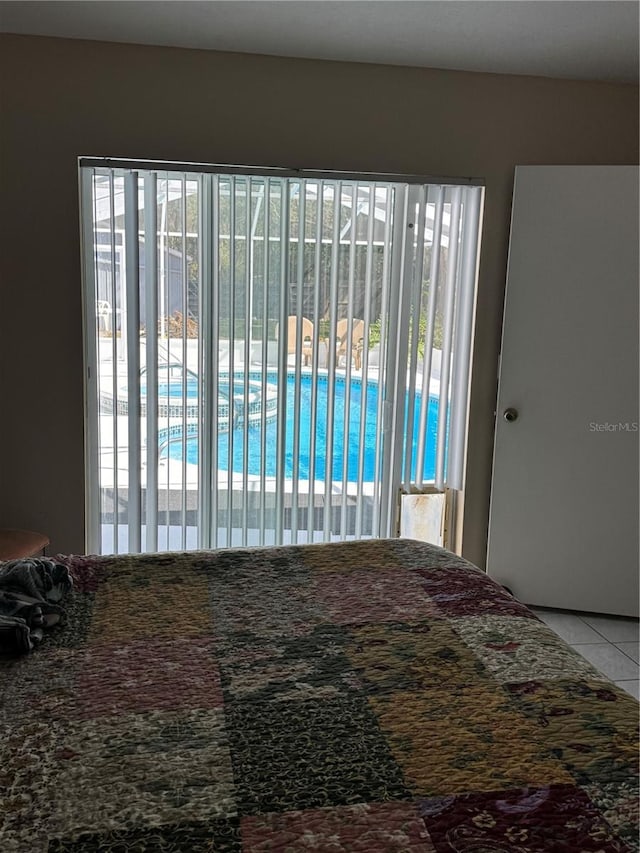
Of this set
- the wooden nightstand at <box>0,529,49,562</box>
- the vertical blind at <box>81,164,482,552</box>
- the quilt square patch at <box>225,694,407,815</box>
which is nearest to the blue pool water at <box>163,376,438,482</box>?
the vertical blind at <box>81,164,482,552</box>

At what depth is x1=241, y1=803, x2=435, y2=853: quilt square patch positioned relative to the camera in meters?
0.97

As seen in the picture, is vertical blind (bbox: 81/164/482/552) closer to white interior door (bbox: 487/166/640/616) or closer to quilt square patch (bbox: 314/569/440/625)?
white interior door (bbox: 487/166/640/616)

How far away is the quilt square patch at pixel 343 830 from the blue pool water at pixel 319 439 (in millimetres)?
2318

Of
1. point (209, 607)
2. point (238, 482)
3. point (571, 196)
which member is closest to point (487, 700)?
point (209, 607)

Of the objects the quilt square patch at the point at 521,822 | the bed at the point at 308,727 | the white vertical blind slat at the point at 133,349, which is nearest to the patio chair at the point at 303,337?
the white vertical blind slat at the point at 133,349

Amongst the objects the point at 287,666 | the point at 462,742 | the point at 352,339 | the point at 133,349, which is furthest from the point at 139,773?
the point at 352,339

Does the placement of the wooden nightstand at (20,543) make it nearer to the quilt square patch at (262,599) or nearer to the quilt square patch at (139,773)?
the quilt square patch at (262,599)

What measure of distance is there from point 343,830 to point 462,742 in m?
0.28

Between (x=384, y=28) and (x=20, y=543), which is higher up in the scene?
(x=384, y=28)

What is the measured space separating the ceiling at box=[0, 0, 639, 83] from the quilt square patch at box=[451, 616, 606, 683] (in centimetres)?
199

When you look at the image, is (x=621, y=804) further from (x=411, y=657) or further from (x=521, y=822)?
(x=411, y=657)

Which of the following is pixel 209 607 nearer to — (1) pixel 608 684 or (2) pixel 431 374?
(1) pixel 608 684

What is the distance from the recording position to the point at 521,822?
1.03 m

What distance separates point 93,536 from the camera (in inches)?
126
